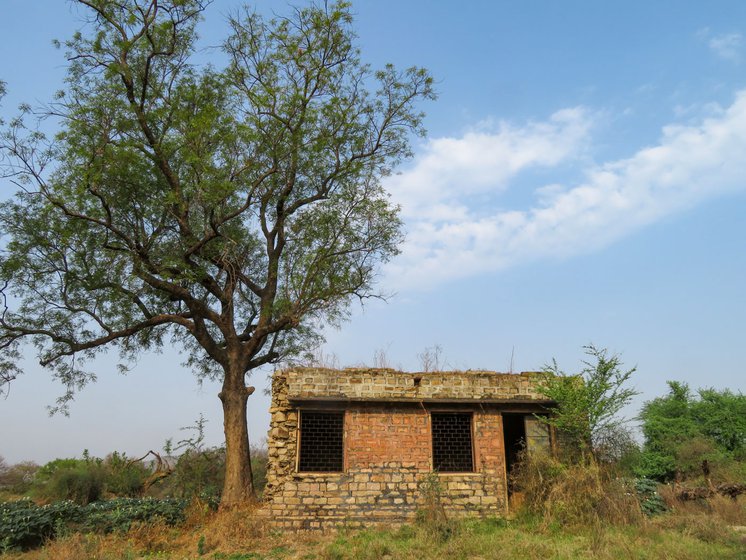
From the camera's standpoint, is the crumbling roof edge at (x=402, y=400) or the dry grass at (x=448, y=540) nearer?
the dry grass at (x=448, y=540)

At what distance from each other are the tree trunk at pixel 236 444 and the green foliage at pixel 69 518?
4.01 ft

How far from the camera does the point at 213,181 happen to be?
13.5m

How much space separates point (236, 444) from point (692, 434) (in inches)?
781

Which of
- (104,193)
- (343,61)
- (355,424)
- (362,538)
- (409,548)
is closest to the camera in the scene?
(409,548)

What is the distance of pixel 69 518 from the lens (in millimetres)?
12242

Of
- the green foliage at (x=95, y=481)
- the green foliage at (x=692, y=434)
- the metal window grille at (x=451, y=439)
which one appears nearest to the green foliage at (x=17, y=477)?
the green foliage at (x=95, y=481)

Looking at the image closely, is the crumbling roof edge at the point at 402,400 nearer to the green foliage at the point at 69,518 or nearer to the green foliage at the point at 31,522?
the green foliage at the point at 69,518

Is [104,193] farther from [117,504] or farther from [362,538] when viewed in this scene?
[362,538]

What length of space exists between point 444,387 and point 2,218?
1251 centimetres

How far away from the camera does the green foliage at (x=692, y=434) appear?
21136 millimetres

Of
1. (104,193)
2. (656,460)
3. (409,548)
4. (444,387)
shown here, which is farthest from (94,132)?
(656,460)

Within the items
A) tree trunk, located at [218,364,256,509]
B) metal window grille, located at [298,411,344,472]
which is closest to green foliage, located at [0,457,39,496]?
tree trunk, located at [218,364,256,509]

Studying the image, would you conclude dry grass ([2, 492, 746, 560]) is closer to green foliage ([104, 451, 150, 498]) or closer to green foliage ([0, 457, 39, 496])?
green foliage ([104, 451, 150, 498])

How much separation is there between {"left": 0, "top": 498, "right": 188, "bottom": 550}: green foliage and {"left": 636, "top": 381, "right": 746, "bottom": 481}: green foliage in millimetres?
18491
